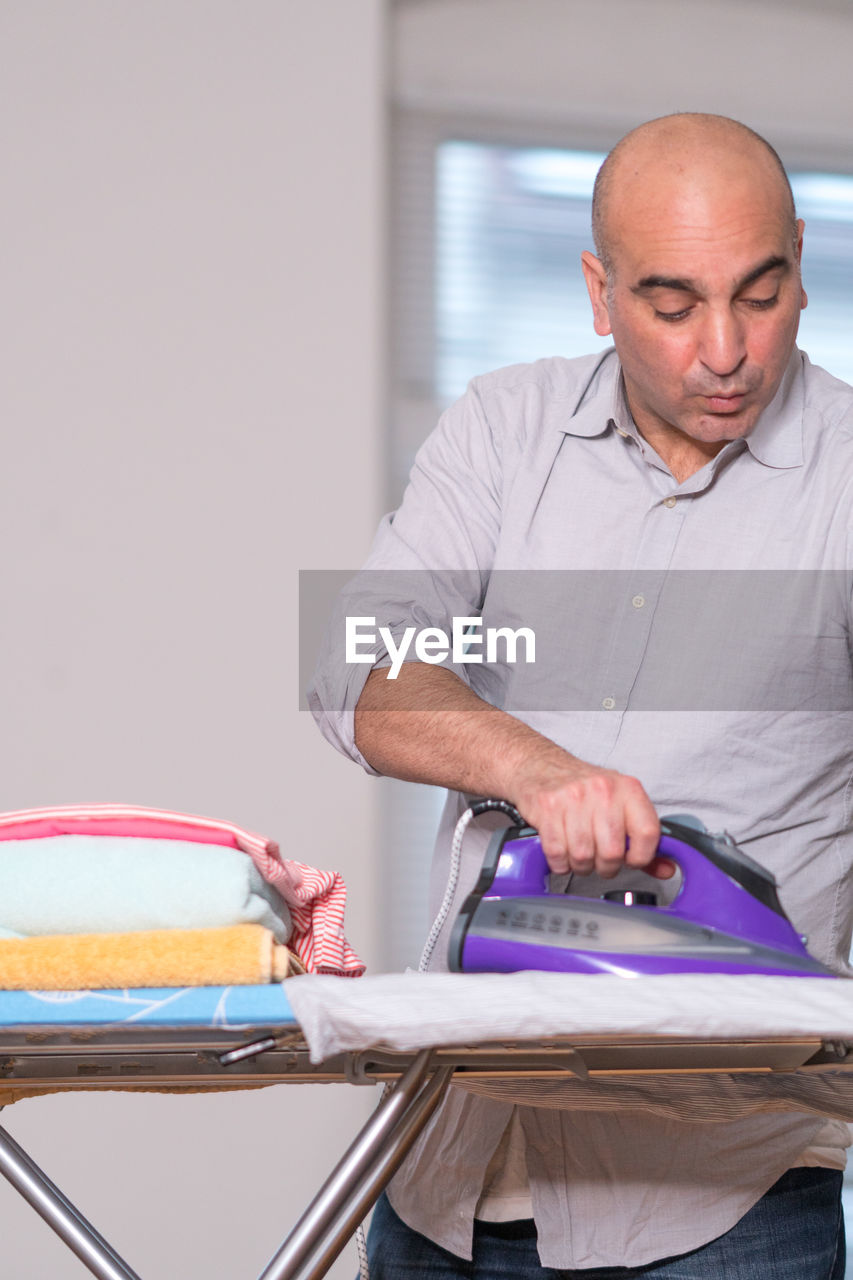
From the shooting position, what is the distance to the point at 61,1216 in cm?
75

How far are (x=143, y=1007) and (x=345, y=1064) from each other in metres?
0.12

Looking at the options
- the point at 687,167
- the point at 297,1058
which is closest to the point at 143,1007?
the point at 297,1058

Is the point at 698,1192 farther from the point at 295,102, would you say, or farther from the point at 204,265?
the point at 295,102

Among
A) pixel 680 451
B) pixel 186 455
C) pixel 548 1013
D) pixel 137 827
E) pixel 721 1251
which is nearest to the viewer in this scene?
pixel 548 1013

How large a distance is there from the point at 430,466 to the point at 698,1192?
72 centimetres

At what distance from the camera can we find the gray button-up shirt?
3.69ft

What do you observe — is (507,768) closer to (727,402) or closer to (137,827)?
(137,827)

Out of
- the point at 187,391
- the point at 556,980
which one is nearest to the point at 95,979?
the point at 556,980

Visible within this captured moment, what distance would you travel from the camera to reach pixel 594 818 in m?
0.87

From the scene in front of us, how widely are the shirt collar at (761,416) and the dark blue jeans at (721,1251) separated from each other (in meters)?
0.64

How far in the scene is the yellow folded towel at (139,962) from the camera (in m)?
0.70

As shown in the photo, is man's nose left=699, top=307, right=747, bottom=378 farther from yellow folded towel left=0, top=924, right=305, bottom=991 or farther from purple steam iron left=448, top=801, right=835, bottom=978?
yellow folded towel left=0, top=924, right=305, bottom=991

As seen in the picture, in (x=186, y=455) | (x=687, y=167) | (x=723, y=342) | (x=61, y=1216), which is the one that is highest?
(x=687, y=167)

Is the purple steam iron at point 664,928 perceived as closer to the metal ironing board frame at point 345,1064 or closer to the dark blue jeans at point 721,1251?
the metal ironing board frame at point 345,1064
